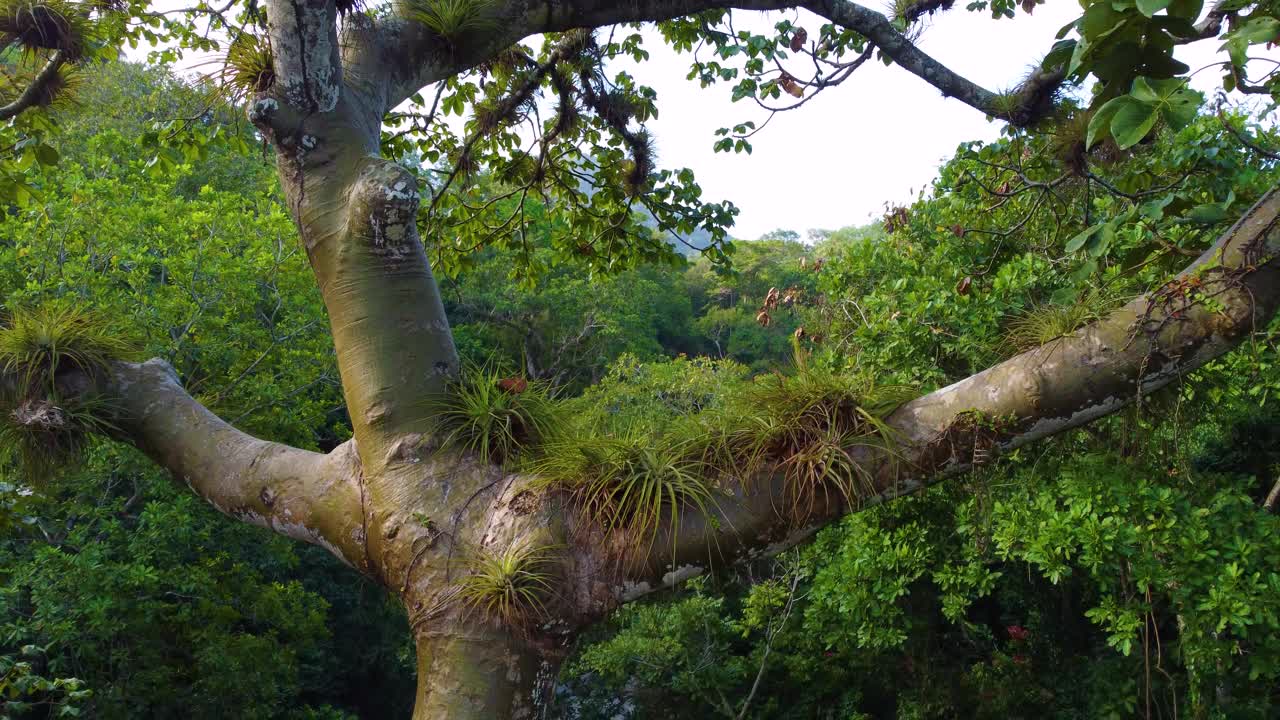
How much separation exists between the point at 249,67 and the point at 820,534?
206 inches

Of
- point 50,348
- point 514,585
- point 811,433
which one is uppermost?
point 50,348

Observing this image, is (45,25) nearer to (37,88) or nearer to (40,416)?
(37,88)

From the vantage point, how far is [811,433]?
199 cm

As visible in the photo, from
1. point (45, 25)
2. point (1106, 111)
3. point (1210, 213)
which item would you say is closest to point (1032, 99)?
point (1210, 213)

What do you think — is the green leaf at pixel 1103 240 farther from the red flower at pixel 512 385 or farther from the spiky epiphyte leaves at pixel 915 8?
the spiky epiphyte leaves at pixel 915 8

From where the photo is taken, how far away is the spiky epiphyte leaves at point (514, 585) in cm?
184

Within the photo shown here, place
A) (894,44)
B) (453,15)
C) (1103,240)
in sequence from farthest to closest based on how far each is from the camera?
(894,44), (453,15), (1103,240)

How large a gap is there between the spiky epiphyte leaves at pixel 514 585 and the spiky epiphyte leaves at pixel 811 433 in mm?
503

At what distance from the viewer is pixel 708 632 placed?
9.38 metres

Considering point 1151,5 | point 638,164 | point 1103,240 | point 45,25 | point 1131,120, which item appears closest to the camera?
point 1151,5

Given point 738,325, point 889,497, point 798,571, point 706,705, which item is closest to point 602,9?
point 889,497

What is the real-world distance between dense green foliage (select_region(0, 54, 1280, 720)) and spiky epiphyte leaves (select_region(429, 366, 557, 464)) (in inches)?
3.1

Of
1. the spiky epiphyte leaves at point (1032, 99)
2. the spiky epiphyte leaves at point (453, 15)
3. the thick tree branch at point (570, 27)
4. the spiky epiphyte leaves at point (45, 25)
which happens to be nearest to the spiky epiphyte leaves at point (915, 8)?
the thick tree branch at point (570, 27)

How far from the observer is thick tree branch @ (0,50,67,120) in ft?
9.93
